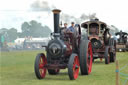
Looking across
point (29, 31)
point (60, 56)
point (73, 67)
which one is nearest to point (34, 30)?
point (29, 31)

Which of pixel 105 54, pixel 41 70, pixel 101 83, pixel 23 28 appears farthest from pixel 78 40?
pixel 23 28

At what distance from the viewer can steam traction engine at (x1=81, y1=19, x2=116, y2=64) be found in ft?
49.7

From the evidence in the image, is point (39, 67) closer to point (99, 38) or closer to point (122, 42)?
point (99, 38)

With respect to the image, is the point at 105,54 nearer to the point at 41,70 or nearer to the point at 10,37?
the point at 41,70

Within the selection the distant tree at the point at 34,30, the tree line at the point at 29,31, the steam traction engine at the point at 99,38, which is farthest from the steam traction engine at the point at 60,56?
the distant tree at the point at 34,30

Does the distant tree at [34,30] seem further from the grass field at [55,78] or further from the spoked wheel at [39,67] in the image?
the spoked wheel at [39,67]

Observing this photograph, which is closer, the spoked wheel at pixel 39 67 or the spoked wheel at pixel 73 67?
the spoked wheel at pixel 73 67

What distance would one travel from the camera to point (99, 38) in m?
15.3

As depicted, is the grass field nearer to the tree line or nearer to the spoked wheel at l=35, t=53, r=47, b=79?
the spoked wheel at l=35, t=53, r=47, b=79

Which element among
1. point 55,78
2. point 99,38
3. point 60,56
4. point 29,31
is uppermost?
point 60,56

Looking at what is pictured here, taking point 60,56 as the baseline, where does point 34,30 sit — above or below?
below

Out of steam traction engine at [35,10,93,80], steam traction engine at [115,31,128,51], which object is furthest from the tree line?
steam traction engine at [35,10,93,80]

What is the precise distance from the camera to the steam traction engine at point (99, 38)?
1516 centimetres

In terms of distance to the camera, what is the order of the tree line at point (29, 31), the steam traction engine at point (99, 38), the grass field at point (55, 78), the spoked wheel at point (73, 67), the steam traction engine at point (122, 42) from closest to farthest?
the grass field at point (55, 78) → the spoked wheel at point (73, 67) → the steam traction engine at point (99, 38) → the steam traction engine at point (122, 42) → the tree line at point (29, 31)
